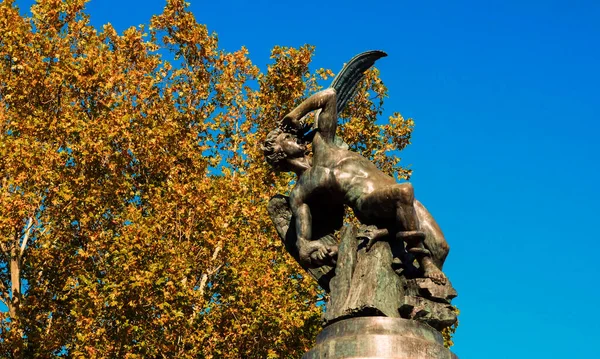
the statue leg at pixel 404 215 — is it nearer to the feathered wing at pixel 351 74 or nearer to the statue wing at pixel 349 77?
the statue wing at pixel 349 77

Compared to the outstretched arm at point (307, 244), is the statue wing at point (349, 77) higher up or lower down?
higher up

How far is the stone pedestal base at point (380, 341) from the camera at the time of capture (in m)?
5.91

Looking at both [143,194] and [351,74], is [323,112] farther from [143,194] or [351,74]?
[143,194]

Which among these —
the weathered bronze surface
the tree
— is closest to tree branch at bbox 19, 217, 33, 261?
the tree

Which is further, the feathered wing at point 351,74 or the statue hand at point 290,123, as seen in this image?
the feathered wing at point 351,74

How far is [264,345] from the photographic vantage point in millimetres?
15297

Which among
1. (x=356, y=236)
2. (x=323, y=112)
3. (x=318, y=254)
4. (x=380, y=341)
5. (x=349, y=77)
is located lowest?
(x=380, y=341)

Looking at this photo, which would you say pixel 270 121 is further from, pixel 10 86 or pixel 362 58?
pixel 362 58

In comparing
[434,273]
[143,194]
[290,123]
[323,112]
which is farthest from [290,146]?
[143,194]

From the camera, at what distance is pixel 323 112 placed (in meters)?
7.30

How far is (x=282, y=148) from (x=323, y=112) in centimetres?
50

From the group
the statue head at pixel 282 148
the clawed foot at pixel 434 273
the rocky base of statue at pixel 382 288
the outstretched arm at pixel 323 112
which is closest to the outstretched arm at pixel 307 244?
the rocky base of statue at pixel 382 288

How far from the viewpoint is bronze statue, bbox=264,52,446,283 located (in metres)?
6.34

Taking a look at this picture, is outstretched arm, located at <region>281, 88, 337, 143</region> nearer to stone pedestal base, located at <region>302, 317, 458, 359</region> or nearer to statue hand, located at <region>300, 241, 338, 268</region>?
statue hand, located at <region>300, 241, 338, 268</region>
